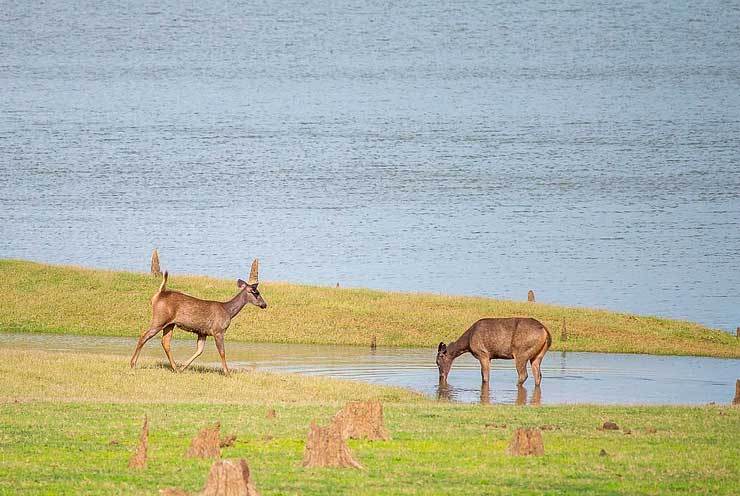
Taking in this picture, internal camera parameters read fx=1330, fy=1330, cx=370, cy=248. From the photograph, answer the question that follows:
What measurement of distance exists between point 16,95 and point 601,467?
166 m

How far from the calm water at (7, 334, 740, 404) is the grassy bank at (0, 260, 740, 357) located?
1.76 m

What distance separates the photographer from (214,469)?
13.4 m

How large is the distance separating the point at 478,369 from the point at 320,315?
1078 cm

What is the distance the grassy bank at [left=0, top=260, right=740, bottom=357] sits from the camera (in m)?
44.9

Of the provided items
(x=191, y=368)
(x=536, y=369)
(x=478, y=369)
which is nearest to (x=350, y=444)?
(x=536, y=369)

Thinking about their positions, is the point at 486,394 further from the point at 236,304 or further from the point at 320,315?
the point at 320,315

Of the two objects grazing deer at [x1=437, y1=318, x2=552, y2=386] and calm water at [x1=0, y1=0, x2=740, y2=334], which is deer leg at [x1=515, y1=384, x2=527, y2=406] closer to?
grazing deer at [x1=437, y1=318, x2=552, y2=386]

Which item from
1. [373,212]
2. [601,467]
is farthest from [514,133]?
[601,467]

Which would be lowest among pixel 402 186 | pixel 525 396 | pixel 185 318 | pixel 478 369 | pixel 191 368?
pixel 525 396

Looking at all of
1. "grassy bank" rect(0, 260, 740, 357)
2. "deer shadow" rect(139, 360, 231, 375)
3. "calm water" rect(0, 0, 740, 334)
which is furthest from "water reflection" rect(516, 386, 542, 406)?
"calm water" rect(0, 0, 740, 334)

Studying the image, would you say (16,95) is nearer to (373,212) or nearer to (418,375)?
(373,212)

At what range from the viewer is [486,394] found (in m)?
31.1

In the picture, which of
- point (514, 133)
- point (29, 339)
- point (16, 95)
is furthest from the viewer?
point (16, 95)

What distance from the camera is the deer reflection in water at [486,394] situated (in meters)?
29.9
